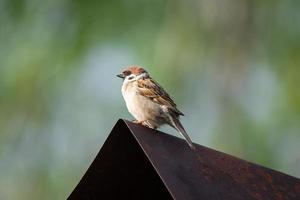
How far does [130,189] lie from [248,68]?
496cm

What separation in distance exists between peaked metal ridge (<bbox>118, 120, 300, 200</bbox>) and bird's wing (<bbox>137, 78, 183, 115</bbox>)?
77.4 inches

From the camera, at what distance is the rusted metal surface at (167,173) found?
334 cm

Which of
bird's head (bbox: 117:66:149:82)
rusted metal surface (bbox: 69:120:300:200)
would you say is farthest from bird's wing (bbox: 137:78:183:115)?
rusted metal surface (bbox: 69:120:300:200)

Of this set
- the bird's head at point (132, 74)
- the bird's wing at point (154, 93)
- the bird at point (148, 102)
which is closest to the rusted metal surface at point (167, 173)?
the bird at point (148, 102)

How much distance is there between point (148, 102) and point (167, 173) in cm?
254

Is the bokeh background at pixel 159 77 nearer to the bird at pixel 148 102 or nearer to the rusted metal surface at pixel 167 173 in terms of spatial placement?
the bird at pixel 148 102

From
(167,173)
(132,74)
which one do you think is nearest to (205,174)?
(167,173)

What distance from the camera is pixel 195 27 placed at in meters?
8.53

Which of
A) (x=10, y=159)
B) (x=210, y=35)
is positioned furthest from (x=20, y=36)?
(x=210, y=35)

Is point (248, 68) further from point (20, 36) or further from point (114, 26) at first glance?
point (20, 36)

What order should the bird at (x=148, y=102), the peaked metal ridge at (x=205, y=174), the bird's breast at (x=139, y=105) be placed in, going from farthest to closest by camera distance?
1. the bird's breast at (x=139, y=105)
2. the bird at (x=148, y=102)
3. the peaked metal ridge at (x=205, y=174)

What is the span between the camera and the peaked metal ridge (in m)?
3.30

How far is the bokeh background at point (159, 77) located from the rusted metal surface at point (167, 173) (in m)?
3.94

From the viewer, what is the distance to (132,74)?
243 inches
